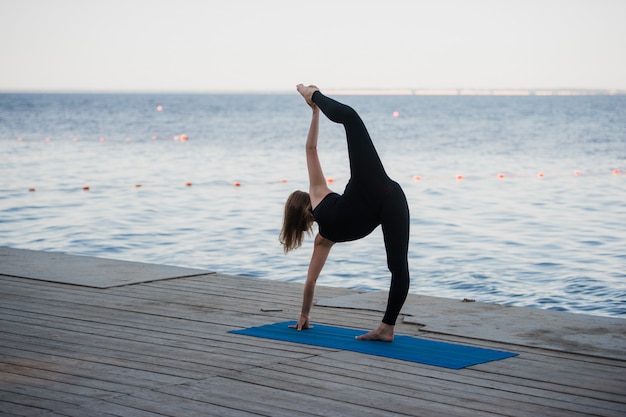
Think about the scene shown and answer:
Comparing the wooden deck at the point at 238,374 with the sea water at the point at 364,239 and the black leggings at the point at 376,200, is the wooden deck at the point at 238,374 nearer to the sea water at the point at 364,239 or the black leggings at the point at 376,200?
the black leggings at the point at 376,200

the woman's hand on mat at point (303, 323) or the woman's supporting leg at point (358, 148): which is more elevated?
the woman's supporting leg at point (358, 148)

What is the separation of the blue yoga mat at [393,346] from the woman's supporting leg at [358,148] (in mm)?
918

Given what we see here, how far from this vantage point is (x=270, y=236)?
13.1 metres

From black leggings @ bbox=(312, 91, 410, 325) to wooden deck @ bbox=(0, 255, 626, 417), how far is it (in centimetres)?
51

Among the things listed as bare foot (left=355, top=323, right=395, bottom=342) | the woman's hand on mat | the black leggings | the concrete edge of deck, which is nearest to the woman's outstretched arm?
the woman's hand on mat

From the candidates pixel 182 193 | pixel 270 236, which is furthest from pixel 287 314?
pixel 182 193

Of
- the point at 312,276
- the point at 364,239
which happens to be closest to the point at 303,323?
the point at 312,276

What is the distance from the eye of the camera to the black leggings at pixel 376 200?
4.93 meters

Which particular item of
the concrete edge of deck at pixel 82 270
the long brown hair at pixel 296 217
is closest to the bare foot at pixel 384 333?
the long brown hair at pixel 296 217

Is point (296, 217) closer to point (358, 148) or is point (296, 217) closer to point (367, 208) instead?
point (367, 208)

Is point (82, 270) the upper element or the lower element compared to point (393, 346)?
lower

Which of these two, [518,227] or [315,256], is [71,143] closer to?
[518,227]

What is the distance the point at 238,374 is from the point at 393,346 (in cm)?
103

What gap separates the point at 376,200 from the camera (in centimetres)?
497
